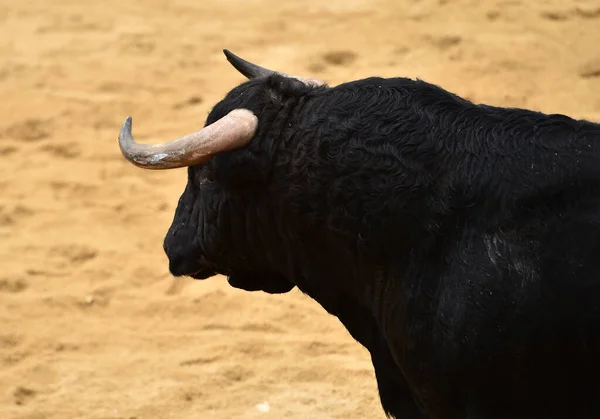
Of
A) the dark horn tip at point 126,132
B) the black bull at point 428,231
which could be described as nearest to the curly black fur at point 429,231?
the black bull at point 428,231

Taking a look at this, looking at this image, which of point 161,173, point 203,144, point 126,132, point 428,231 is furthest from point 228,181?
point 161,173

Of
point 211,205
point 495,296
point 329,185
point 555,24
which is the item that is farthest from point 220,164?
point 555,24

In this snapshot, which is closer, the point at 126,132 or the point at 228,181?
the point at 228,181

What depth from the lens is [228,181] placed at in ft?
12.0

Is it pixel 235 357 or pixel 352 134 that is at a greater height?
pixel 352 134

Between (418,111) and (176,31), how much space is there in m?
6.68

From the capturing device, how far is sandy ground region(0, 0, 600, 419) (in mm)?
5430

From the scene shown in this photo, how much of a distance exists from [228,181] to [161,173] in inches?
161

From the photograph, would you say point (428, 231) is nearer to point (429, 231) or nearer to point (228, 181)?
point (429, 231)

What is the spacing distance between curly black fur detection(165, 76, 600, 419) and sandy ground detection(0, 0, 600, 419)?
1623 millimetres

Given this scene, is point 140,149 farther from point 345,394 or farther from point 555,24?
point 555,24

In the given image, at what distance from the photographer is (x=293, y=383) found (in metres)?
5.35

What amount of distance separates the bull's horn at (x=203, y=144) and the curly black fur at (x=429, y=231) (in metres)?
0.06

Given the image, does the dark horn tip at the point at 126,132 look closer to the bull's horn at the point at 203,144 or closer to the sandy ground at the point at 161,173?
the bull's horn at the point at 203,144
